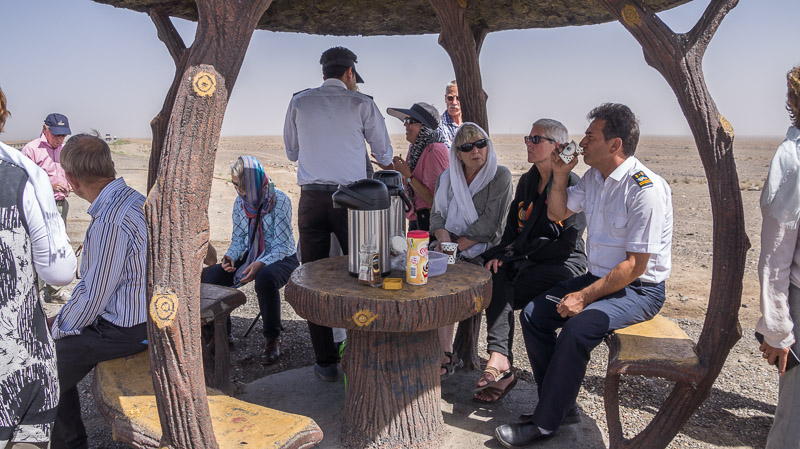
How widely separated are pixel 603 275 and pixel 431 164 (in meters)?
1.83

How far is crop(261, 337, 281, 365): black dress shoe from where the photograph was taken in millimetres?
4570

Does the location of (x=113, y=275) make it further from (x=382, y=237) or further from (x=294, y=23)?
(x=294, y=23)

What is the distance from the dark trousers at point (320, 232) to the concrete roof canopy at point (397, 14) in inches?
60.7

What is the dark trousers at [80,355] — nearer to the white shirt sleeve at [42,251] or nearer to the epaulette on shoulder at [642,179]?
the white shirt sleeve at [42,251]

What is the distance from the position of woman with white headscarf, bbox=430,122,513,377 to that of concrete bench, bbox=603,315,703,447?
3.88ft

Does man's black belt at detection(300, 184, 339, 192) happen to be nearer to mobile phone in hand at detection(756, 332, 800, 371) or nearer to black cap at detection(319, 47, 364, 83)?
black cap at detection(319, 47, 364, 83)

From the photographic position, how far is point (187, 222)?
2.36 meters

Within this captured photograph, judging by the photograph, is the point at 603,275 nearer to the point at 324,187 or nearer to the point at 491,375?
the point at 491,375

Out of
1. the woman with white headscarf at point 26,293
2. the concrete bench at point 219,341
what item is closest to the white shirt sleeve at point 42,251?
the woman with white headscarf at point 26,293

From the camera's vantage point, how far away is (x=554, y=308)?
349cm

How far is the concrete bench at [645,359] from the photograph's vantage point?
2.94 metres

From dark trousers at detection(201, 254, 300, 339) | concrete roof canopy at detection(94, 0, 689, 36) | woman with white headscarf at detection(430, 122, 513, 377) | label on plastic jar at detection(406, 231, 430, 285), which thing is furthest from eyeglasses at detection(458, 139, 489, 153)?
dark trousers at detection(201, 254, 300, 339)

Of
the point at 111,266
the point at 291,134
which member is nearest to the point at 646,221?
the point at 291,134

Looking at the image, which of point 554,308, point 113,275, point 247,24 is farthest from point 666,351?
point 113,275
